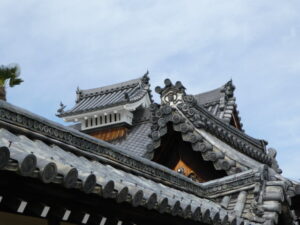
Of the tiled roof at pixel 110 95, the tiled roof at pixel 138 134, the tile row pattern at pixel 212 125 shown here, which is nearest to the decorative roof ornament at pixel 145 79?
the tiled roof at pixel 110 95

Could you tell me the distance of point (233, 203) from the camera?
10.8 metres

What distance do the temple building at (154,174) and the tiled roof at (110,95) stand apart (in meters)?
10.8

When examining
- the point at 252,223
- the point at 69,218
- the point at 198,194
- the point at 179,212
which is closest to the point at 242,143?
the point at 198,194

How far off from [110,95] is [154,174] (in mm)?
25237

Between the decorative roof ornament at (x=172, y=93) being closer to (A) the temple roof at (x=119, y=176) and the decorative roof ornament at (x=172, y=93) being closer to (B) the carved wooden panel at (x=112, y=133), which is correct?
(A) the temple roof at (x=119, y=176)

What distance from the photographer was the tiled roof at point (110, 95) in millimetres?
32684

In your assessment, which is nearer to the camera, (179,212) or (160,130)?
(179,212)

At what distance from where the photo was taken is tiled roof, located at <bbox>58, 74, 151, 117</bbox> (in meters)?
32.7

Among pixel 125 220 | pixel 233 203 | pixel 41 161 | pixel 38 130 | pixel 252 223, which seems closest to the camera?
pixel 41 161

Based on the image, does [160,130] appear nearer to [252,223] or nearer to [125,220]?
[252,223]

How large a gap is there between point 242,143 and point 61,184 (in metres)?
12.7

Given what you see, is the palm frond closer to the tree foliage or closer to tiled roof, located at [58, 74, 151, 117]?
the tree foliage

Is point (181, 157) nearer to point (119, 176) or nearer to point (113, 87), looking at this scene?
point (119, 176)

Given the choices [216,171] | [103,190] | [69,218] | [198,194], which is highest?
[216,171]
